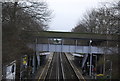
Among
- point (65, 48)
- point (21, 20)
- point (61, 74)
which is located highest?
point (21, 20)

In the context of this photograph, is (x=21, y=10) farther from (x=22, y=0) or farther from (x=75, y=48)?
(x=75, y=48)

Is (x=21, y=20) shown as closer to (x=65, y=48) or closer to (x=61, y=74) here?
(x=65, y=48)

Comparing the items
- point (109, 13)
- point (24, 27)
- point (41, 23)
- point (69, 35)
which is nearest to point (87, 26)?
point (69, 35)

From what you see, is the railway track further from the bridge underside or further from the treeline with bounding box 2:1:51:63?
the treeline with bounding box 2:1:51:63

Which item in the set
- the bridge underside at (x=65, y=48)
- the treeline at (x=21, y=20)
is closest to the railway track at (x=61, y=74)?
the bridge underside at (x=65, y=48)

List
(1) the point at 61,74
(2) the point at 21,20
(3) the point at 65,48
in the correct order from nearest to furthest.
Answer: (2) the point at 21,20 < (3) the point at 65,48 < (1) the point at 61,74

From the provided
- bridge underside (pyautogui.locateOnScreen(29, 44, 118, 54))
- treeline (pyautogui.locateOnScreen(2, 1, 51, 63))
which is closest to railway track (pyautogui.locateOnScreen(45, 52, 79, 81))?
bridge underside (pyautogui.locateOnScreen(29, 44, 118, 54))

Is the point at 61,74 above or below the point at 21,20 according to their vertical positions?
below

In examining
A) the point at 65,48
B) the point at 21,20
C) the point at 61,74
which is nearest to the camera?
the point at 21,20

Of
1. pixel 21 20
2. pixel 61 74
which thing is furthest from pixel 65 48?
pixel 21 20

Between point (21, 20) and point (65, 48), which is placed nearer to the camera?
point (21, 20)

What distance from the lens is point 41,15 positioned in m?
11.0

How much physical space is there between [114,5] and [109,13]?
0.94 ft

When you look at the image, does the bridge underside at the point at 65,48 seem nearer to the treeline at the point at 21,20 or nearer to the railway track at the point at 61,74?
the railway track at the point at 61,74
